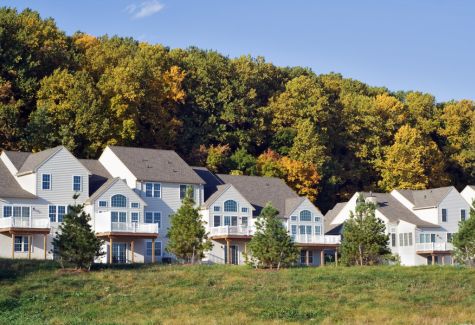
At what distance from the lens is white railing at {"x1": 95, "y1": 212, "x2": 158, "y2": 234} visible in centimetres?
6775

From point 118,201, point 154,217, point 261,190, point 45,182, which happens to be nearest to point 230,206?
point 154,217

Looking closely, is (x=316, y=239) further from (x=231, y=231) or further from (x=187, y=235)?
(x=187, y=235)

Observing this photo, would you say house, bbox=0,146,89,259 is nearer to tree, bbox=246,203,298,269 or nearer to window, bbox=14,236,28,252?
window, bbox=14,236,28,252

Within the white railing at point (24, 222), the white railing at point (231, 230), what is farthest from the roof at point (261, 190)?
the white railing at point (24, 222)

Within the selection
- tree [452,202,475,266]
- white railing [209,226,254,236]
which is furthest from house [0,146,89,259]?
tree [452,202,475,266]

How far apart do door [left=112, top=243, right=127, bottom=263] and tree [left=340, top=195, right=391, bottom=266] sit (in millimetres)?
16194

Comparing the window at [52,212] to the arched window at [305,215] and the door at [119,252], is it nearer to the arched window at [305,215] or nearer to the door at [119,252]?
the door at [119,252]

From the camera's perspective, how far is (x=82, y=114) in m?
82.2

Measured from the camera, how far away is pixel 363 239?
63.8m

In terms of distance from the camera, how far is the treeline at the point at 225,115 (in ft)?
273

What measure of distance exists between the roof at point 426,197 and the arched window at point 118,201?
31971 millimetres

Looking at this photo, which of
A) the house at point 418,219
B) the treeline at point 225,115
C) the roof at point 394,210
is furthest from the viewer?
the roof at point 394,210

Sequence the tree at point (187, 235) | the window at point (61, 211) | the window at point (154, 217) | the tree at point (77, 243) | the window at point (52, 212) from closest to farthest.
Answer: the tree at point (77, 243) → the tree at point (187, 235) → the window at point (52, 212) → the window at point (61, 211) → the window at point (154, 217)

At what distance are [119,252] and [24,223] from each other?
7.79 m
